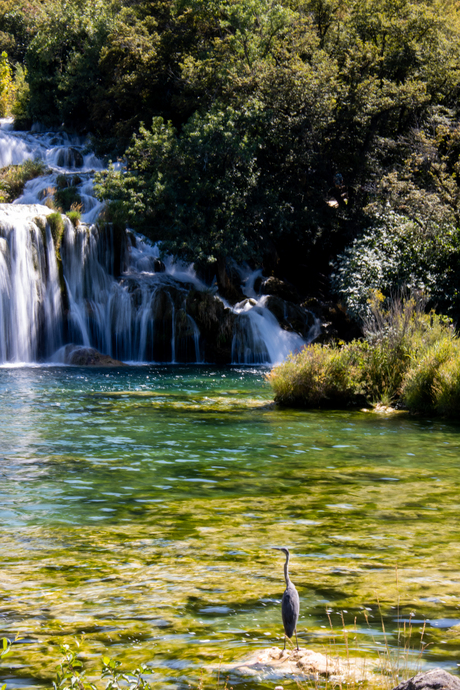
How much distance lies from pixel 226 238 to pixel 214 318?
4.00 m

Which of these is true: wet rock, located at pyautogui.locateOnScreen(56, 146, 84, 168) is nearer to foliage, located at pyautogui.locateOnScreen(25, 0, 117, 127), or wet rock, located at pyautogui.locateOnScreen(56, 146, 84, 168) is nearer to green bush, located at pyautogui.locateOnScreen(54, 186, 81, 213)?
foliage, located at pyautogui.locateOnScreen(25, 0, 117, 127)

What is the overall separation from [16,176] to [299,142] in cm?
1721

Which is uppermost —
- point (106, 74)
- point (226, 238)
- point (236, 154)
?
point (106, 74)

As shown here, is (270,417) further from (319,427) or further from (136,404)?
(136,404)

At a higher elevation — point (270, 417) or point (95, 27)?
point (95, 27)

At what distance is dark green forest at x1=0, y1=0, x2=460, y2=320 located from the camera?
1324 inches

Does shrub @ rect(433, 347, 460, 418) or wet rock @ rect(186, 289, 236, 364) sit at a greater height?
wet rock @ rect(186, 289, 236, 364)

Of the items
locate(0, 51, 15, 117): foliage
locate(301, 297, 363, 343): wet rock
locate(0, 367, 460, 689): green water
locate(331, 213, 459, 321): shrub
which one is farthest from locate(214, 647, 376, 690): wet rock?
locate(0, 51, 15, 117): foliage

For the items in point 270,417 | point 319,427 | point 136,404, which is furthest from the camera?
point 136,404

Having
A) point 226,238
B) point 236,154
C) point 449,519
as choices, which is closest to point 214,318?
point 226,238

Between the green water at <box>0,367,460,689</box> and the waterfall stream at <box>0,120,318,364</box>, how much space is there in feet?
57.5

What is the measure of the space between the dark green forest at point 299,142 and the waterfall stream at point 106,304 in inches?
84.9

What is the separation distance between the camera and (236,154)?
114 ft

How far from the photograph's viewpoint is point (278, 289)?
38688 mm
